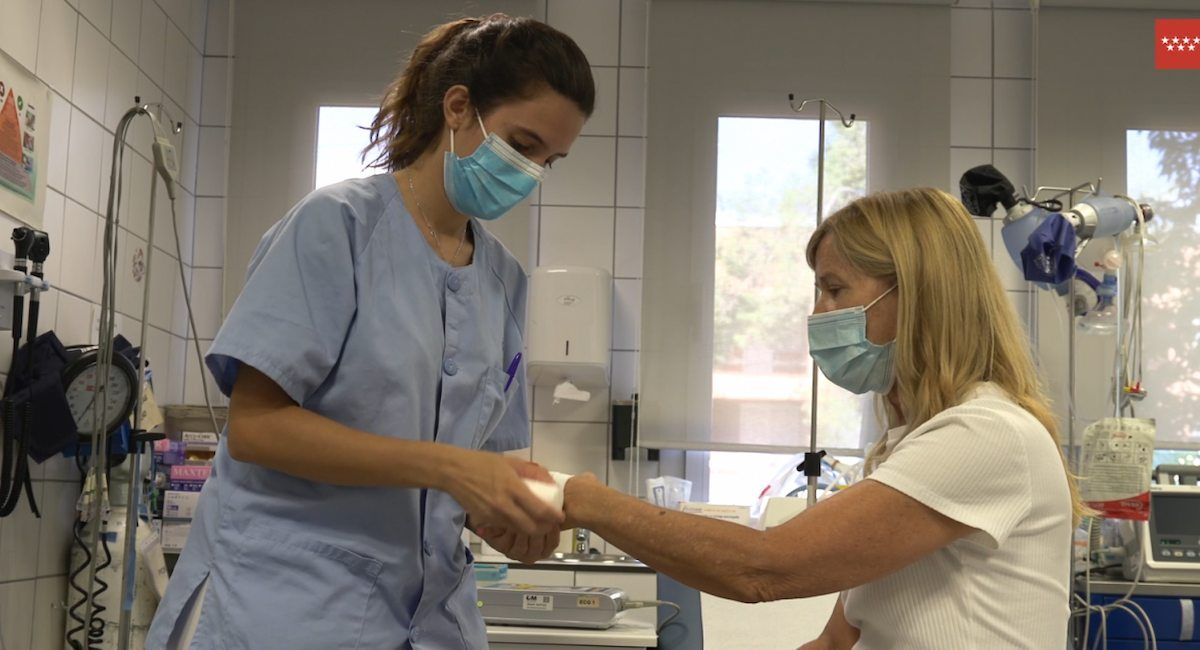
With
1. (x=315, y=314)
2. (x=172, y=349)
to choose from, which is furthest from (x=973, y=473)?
(x=172, y=349)

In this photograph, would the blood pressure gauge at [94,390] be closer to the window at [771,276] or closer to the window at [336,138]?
the window at [336,138]

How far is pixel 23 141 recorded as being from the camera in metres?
2.99

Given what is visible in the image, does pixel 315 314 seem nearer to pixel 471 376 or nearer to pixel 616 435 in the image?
pixel 471 376

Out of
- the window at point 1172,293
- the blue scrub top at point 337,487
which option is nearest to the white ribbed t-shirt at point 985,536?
the blue scrub top at point 337,487

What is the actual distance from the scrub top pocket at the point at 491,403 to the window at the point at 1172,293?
3.20 metres

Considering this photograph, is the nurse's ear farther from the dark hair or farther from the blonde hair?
the blonde hair

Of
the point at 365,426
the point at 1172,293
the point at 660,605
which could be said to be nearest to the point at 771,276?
the point at 1172,293

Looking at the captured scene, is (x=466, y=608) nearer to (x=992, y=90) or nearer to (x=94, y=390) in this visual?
(x=94, y=390)

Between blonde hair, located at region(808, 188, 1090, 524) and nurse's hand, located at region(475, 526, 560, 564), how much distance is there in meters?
0.50

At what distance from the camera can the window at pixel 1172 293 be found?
405 centimetres

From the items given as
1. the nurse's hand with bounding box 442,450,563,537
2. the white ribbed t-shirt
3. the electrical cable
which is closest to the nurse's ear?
the nurse's hand with bounding box 442,450,563,537

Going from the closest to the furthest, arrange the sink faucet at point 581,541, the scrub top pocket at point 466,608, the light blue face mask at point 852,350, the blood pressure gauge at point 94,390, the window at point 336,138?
1. the scrub top pocket at point 466,608
2. the light blue face mask at point 852,350
3. the blood pressure gauge at point 94,390
4. the sink faucet at point 581,541
5. the window at point 336,138

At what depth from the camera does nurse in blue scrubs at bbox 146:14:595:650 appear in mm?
1200

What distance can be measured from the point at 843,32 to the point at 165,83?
2350 millimetres
